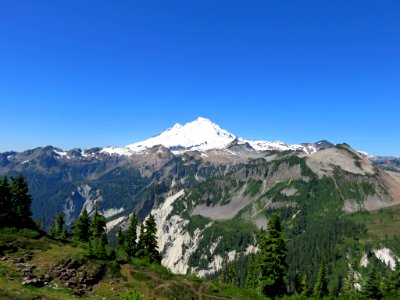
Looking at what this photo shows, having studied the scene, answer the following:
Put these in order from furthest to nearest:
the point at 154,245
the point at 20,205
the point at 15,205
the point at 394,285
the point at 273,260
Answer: the point at 154,245, the point at 394,285, the point at 20,205, the point at 15,205, the point at 273,260

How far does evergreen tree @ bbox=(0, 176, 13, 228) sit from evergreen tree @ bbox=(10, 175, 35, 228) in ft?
4.71

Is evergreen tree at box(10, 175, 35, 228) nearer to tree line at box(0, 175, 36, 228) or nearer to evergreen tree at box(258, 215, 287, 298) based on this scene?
tree line at box(0, 175, 36, 228)

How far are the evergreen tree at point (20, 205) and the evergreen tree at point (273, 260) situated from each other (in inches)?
2058

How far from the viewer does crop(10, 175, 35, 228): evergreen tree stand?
3236 inches

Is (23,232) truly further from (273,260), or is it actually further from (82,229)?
(273,260)

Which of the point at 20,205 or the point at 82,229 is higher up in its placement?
the point at 20,205

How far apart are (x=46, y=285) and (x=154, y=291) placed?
16955 millimetres

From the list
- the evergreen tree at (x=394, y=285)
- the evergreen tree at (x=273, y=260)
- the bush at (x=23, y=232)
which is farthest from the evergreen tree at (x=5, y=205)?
the evergreen tree at (x=394, y=285)

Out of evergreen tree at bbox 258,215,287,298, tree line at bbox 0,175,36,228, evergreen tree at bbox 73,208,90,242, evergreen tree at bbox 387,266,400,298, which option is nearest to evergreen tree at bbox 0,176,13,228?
tree line at bbox 0,175,36,228

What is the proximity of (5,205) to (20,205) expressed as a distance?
5181 millimetres

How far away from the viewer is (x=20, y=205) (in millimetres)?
86062

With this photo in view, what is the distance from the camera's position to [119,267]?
222 ft

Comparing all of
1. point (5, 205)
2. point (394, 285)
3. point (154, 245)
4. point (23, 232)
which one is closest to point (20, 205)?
point (5, 205)

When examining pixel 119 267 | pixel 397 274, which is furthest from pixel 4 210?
pixel 397 274
